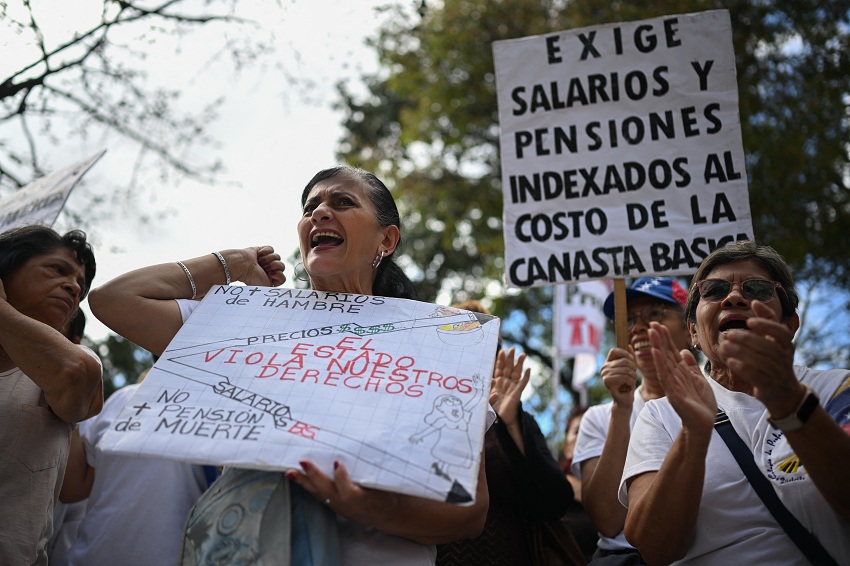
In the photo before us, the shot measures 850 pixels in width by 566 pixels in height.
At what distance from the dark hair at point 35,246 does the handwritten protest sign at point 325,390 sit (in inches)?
34.4

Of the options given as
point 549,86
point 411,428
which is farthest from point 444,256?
point 411,428

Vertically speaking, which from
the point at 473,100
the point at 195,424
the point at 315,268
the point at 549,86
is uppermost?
the point at 473,100

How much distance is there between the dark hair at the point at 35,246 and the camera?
2886mm

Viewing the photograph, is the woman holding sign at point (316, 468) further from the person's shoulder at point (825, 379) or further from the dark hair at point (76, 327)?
the person's shoulder at point (825, 379)

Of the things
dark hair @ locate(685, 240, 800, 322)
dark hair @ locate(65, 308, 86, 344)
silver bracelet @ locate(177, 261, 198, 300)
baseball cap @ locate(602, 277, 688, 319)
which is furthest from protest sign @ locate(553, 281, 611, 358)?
silver bracelet @ locate(177, 261, 198, 300)

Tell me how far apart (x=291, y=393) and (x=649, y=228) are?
2374 millimetres

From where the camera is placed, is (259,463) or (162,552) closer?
(259,463)

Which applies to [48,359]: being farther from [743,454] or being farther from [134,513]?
[743,454]

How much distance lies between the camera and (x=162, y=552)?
3.31m

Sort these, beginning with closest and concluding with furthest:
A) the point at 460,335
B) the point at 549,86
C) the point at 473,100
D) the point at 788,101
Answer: the point at 460,335
the point at 549,86
the point at 788,101
the point at 473,100

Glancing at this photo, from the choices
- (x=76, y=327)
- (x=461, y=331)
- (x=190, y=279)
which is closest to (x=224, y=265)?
(x=190, y=279)

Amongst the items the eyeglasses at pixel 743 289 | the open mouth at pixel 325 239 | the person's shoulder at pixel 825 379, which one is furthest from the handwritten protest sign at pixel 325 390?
the person's shoulder at pixel 825 379

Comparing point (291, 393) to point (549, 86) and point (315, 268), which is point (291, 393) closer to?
point (315, 268)

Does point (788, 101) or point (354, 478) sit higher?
point (788, 101)
